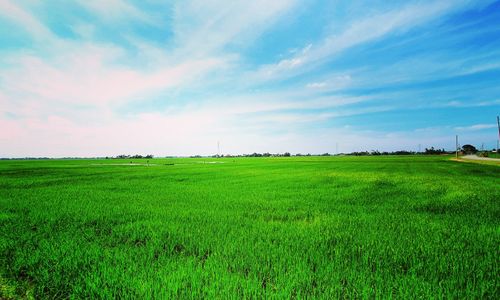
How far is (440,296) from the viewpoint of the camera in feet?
9.45

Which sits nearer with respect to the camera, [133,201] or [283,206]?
[283,206]

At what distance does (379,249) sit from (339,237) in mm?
837

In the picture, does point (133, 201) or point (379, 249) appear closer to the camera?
point (379, 249)

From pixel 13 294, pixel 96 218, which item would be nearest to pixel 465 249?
pixel 13 294

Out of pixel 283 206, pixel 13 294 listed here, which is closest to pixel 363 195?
pixel 283 206

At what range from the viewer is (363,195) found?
1072 centimetres

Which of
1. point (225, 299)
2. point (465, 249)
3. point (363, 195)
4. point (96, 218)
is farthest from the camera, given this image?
point (363, 195)

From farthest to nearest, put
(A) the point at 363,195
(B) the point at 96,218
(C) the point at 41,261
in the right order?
(A) the point at 363,195, (B) the point at 96,218, (C) the point at 41,261

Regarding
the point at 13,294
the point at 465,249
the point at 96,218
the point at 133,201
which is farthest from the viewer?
the point at 133,201

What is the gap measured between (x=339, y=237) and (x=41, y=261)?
225 inches

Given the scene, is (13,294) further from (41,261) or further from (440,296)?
(440,296)

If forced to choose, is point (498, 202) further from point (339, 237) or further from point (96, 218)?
point (96, 218)

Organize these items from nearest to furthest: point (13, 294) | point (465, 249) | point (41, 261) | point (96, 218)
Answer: point (13, 294)
point (41, 261)
point (465, 249)
point (96, 218)

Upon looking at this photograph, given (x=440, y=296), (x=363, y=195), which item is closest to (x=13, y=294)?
(x=440, y=296)
